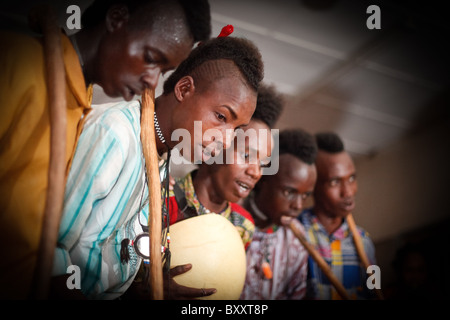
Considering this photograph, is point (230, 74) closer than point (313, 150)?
Yes

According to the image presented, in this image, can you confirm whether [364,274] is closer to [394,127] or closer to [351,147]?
[351,147]

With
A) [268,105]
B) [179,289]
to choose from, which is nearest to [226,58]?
[268,105]

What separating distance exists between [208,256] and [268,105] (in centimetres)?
55

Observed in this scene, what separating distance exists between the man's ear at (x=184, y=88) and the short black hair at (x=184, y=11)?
101 millimetres

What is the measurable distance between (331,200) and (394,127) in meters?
0.77

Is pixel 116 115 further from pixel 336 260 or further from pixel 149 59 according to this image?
pixel 336 260

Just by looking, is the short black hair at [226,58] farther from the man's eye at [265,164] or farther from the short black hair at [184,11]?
the man's eye at [265,164]

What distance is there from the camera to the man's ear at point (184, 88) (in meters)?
1.05

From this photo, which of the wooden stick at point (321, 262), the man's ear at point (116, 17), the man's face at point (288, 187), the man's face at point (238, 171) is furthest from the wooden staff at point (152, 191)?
the wooden stick at point (321, 262)

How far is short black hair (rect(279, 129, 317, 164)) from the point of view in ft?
5.15

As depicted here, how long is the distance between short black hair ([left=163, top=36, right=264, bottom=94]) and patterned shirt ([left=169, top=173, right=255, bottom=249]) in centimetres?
29

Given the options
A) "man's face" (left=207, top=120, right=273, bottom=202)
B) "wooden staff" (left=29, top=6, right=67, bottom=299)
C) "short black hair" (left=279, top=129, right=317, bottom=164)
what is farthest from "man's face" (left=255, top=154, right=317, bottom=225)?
"wooden staff" (left=29, top=6, right=67, bottom=299)

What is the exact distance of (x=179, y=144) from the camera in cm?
106
